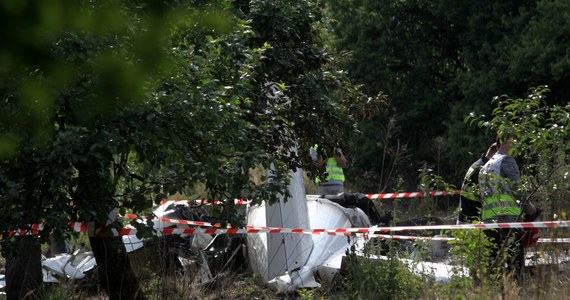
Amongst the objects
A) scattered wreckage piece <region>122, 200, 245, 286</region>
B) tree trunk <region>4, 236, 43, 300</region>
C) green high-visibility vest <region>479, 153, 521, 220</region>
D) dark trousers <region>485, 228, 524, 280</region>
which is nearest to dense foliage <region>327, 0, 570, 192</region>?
scattered wreckage piece <region>122, 200, 245, 286</region>

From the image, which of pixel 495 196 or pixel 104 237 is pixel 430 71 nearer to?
pixel 495 196

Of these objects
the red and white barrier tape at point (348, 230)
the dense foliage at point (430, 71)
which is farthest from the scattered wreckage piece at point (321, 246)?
the dense foliage at point (430, 71)

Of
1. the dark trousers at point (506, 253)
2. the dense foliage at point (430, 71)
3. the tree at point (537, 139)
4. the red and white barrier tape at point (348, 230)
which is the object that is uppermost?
the dense foliage at point (430, 71)

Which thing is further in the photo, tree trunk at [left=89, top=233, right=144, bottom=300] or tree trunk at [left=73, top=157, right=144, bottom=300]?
tree trunk at [left=89, top=233, right=144, bottom=300]

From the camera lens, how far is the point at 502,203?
7816 mm

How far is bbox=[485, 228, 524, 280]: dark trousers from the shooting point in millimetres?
6953

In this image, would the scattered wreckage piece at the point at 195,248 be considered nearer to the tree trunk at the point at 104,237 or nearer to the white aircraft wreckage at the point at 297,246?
the white aircraft wreckage at the point at 297,246

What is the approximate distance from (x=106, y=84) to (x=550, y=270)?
550 centimetres

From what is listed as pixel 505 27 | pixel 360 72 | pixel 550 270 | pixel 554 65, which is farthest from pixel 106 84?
pixel 360 72

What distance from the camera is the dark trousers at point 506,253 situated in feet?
22.8

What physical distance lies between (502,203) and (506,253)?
3.07ft

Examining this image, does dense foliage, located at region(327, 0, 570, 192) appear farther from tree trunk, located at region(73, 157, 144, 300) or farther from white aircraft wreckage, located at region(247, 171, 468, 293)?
tree trunk, located at region(73, 157, 144, 300)

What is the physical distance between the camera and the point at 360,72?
63.9 feet

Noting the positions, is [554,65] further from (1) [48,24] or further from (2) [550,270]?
(1) [48,24]
